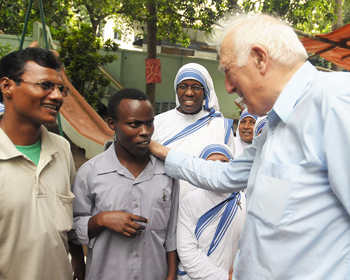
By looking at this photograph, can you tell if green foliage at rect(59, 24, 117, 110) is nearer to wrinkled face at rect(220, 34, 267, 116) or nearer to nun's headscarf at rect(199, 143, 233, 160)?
nun's headscarf at rect(199, 143, 233, 160)

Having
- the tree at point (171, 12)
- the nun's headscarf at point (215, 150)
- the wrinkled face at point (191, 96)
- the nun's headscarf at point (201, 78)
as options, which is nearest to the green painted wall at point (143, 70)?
the tree at point (171, 12)

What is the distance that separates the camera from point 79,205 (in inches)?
76.4

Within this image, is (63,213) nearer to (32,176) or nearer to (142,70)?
(32,176)

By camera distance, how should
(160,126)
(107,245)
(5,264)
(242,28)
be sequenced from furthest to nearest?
(160,126)
(107,245)
(5,264)
(242,28)

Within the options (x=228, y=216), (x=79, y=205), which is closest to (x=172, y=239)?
(x=228, y=216)

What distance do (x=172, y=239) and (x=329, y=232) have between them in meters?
1.12

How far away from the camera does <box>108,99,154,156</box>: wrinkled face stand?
1.99 m

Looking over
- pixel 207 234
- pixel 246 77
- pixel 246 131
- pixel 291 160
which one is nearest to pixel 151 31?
pixel 246 131

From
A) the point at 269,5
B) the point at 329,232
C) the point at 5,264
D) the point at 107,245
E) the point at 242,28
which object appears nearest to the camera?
the point at 329,232

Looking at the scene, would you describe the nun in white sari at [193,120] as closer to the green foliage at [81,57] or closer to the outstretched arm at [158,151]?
the outstretched arm at [158,151]

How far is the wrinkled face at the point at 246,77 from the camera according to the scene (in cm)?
135

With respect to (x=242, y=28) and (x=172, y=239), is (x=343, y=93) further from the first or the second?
(x=172, y=239)

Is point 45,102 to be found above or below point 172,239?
above

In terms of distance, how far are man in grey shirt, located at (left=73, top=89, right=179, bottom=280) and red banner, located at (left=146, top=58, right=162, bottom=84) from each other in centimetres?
588
